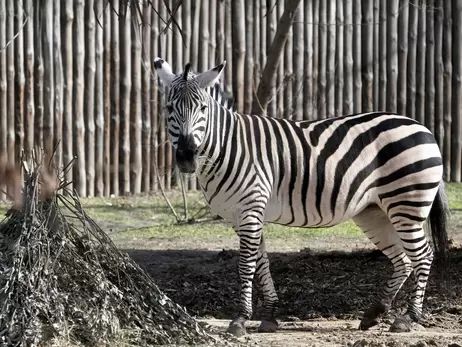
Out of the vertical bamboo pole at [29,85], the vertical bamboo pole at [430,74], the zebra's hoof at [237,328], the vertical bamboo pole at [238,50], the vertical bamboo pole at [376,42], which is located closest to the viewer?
the zebra's hoof at [237,328]

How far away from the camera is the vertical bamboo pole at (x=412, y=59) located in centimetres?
1407

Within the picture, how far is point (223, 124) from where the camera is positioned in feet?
23.6

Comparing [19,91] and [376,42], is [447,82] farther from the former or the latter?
[19,91]

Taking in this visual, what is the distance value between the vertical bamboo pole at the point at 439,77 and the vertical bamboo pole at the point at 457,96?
0.71ft

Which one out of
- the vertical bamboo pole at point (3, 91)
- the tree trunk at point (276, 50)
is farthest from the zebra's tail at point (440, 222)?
the vertical bamboo pole at point (3, 91)

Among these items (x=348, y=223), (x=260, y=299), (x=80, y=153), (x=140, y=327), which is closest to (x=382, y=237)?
(x=260, y=299)

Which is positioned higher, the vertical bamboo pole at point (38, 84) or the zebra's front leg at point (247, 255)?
the vertical bamboo pole at point (38, 84)

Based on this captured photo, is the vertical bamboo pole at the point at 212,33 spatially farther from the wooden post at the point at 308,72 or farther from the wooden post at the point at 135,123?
the wooden post at the point at 308,72

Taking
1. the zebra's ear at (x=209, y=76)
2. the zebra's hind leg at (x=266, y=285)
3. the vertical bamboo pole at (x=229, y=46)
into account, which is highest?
the vertical bamboo pole at (x=229, y=46)

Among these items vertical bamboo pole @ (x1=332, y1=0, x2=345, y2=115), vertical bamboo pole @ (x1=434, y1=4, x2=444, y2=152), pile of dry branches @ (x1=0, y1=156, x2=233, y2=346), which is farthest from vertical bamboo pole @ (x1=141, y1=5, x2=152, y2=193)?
pile of dry branches @ (x1=0, y1=156, x2=233, y2=346)

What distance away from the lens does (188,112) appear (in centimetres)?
Result: 682

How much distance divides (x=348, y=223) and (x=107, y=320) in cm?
631

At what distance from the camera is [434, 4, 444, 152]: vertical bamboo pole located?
14172mm

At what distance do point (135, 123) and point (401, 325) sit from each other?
21.5 ft
